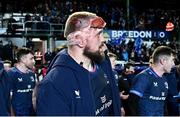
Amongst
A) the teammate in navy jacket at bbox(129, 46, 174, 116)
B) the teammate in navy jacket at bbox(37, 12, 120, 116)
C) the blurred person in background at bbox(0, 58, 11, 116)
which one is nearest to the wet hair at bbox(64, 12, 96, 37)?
the teammate in navy jacket at bbox(37, 12, 120, 116)

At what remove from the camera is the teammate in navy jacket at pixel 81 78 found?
2590 mm

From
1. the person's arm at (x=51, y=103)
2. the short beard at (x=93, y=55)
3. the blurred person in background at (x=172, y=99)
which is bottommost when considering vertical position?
the blurred person in background at (x=172, y=99)

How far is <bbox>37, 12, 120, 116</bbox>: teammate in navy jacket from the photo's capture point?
102 inches

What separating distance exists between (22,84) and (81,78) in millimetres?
5493

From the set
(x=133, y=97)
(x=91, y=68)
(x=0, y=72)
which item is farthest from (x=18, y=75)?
(x=91, y=68)

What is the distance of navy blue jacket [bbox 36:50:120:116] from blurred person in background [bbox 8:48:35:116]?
5160 millimetres

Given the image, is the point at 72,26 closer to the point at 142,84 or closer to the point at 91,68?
the point at 91,68

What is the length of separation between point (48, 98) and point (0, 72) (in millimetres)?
1661

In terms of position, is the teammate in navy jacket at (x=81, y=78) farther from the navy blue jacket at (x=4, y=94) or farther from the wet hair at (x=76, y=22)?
the navy blue jacket at (x=4, y=94)

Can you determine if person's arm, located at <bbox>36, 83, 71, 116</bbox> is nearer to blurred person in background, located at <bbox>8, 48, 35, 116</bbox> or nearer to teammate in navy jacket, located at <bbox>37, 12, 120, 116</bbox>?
teammate in navy jacket, located at <bbox>37, 12, 120, 116</bbox>

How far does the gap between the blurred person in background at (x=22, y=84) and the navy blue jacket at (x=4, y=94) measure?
361 cm

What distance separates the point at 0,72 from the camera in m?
4.12

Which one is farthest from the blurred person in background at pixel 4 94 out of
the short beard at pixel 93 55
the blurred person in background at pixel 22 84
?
the blurred person in background at pixel 22 84

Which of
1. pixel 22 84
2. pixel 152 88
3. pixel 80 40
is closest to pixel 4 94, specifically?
pixel 80 40
